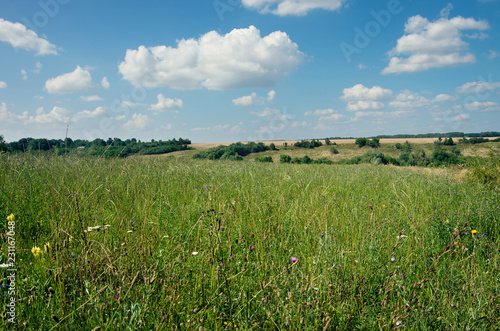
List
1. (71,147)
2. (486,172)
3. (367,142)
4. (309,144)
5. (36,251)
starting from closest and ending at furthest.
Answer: (36,251) < (71,147) < (486,172) < (367,142) < (309,144)

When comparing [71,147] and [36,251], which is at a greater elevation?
[71,147]

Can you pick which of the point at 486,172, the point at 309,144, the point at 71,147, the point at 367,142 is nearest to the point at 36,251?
the point at 71,147

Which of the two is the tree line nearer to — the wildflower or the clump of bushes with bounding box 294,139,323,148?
the wildflower

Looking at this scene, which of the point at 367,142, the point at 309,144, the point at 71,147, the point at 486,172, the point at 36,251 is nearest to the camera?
the point at 36,251

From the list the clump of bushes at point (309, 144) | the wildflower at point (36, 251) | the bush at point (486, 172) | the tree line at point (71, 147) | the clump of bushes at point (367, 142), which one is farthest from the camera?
the clump of bushes at point (309, 144)

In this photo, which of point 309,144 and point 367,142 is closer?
point 367,142

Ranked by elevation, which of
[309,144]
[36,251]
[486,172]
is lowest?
[486,172]

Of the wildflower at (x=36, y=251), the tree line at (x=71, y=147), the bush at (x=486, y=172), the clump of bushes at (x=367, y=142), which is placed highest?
the clump of bushes at (x=367, y=142)

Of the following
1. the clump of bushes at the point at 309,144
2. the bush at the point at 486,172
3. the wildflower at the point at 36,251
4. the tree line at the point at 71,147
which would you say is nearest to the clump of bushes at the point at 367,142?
the clump of bushes at the point at 309,144

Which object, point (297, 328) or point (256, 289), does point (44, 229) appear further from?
point (297, 328)

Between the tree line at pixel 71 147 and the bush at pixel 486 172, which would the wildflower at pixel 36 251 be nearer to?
the tree line at pixel 71 147

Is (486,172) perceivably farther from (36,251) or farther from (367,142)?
(367,142)

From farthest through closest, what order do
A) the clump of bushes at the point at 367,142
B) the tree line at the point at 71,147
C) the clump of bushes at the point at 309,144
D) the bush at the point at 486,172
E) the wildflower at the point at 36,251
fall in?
the clump of bushes at the point at 309,144 < the clump of bushes at the point at 367,142 < the bush at the point at 486,172 < the tree line at the point at 71,147 < the wildflower at the point at 36,251

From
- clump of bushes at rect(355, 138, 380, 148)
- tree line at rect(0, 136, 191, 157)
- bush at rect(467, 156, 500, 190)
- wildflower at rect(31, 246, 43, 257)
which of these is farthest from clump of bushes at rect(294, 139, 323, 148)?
wildflower at rect(31, 246, 43, 257)
